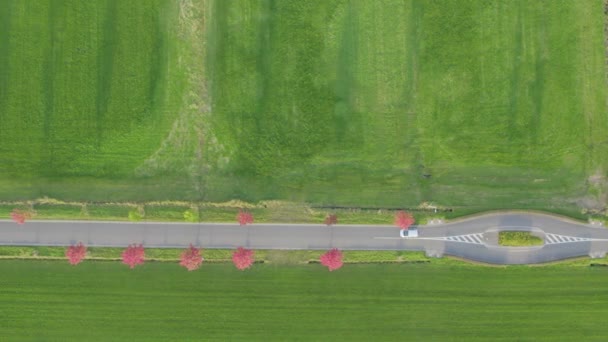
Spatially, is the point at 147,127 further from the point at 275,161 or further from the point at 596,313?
the point at 596,313

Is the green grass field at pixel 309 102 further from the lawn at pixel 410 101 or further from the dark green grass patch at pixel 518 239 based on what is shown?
the dark green grass patch at pixel 518 239

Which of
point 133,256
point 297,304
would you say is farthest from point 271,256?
point 133,256

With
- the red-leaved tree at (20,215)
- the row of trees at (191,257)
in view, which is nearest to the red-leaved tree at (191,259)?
the row of trees at (191,257)

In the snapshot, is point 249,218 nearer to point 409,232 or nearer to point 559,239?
point 409,232

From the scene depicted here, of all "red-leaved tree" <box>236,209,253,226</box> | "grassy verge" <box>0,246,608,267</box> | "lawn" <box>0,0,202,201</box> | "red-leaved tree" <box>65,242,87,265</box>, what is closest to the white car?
"grassy verge" <box>0,246,608,267</box>

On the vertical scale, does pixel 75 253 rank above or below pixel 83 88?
below

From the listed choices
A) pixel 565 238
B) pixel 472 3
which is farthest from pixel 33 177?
pixel 565 238
